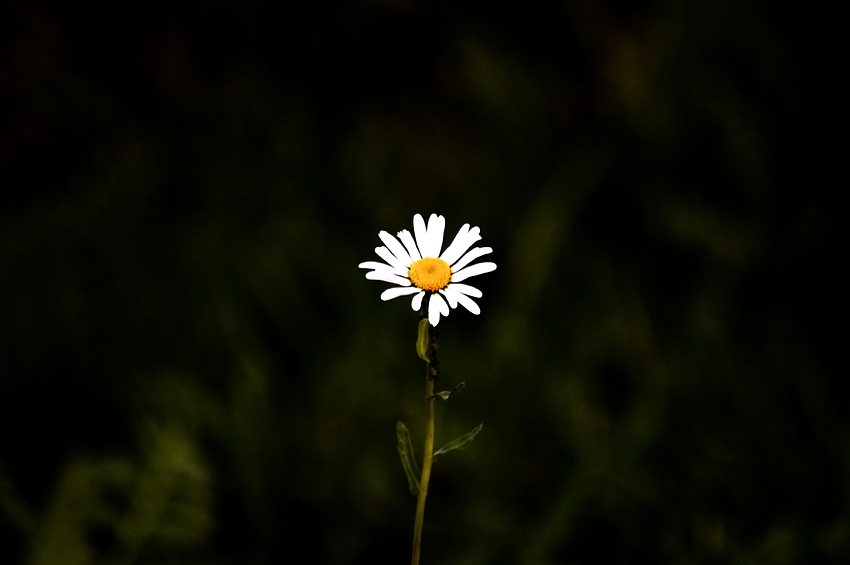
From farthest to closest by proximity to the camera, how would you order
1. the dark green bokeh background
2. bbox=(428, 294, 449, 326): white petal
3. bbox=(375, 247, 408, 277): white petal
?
the dark green bokeh background < bbox=(375, 247, 408, 277): white petal < bbox=(428, 294, 449, 326): white petal

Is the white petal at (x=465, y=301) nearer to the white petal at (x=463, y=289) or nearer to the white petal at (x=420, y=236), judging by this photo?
the white petal at (x=463, y=289)

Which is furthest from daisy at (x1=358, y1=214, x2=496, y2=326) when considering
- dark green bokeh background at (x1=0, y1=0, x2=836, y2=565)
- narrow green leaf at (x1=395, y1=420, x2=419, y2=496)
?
dark green bokeh background at (x1=0, y1=0, x2=836, y2=565)

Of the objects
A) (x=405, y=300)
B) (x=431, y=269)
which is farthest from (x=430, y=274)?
(x=405, y=300)

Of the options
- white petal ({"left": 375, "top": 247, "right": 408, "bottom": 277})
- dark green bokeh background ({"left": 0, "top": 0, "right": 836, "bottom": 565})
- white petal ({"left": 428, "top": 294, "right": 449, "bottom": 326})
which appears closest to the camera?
white petal ({"left": 428, "top": 294, "right": 449, "bottom": 326})

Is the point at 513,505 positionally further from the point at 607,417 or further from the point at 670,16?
the point at 670,16

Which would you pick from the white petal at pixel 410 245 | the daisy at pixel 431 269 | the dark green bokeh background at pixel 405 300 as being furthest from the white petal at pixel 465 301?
the dark green bokeh background at pixel 405 300

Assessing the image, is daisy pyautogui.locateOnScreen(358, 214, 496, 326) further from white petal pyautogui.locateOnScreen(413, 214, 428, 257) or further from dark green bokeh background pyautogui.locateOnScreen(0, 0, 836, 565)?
dark green bokeh background pyautogui.locateOnScreen(0, 0, 836, 565)

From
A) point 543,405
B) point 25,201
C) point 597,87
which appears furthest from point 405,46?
point 543,405
